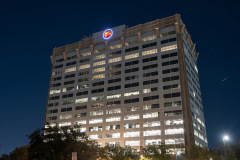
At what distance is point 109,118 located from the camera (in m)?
132

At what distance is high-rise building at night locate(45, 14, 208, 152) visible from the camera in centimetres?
11681

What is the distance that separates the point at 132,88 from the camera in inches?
5098

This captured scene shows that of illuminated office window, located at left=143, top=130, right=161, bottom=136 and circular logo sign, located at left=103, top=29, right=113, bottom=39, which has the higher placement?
circular logo sign, located at left=103, top=29, right=113, bottom=39

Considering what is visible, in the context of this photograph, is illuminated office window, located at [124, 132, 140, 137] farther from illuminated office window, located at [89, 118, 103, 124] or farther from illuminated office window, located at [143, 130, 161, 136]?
illuminated office window, located at [89, 118, 103, 124]

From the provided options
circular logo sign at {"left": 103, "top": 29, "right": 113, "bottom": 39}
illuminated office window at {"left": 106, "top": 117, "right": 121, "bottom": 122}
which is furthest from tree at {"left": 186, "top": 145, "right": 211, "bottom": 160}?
circular logo sign at {"left": 103, "top": 29, "right": 113, "bottom": 39}

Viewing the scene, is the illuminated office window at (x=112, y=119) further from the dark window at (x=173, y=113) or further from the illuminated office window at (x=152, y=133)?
the dark window at (x=173, y=113)

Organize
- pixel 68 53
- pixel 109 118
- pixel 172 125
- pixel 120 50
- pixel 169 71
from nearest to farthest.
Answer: pixel 172 125
pixel 169 71
pixel 109 118
pixel 120 50
pixel 68 53

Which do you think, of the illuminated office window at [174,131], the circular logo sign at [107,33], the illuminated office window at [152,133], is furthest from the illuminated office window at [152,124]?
the circular logo sign at [107,33]

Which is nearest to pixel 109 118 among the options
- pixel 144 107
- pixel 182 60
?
pixel 144 107

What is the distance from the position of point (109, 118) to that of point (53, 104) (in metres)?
39.5

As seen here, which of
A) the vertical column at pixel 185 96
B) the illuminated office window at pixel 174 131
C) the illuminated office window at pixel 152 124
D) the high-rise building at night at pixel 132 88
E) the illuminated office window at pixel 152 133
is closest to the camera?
the vertical column at pixel 185 96

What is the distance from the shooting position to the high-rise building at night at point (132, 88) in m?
117

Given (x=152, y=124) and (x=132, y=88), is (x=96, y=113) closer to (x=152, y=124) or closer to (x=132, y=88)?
(x=132, y=88)

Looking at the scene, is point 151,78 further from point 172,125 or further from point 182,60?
point 172,125
